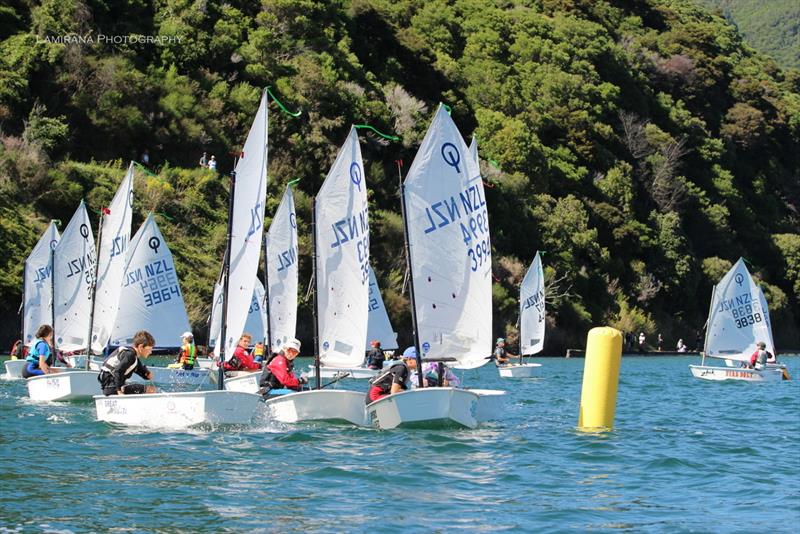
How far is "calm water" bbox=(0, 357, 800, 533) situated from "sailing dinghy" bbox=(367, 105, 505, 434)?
1.47 m

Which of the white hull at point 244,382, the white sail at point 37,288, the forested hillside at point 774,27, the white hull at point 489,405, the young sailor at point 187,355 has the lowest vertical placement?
the white hull at point 489,405

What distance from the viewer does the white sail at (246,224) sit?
64.4 feet

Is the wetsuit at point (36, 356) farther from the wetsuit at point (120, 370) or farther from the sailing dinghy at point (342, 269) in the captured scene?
the sailing dinghy at point (342, 269)

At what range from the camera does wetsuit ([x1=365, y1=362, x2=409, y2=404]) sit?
18.4 meters

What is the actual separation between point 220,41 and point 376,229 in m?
14.1

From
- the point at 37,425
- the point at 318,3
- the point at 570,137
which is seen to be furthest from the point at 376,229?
the point at 37,425

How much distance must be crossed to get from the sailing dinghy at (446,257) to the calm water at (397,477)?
147 centimetres

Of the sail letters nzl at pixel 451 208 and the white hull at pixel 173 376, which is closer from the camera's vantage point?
the sail letters nzl at pixel 451 208

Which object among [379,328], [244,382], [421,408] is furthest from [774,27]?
[421,408]

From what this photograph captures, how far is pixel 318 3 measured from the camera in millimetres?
69312

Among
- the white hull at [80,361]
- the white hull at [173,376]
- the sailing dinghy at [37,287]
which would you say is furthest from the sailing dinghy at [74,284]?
the white hull at [173,376]

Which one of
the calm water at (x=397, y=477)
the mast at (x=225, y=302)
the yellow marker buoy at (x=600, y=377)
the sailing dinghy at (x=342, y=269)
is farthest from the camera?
the sailing dinghy at (x=342, y=269)

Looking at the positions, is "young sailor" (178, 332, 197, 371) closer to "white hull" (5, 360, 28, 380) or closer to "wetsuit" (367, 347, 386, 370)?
"white hull" (5, 360, 28, 380)

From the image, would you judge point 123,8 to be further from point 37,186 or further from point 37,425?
point 37,425
